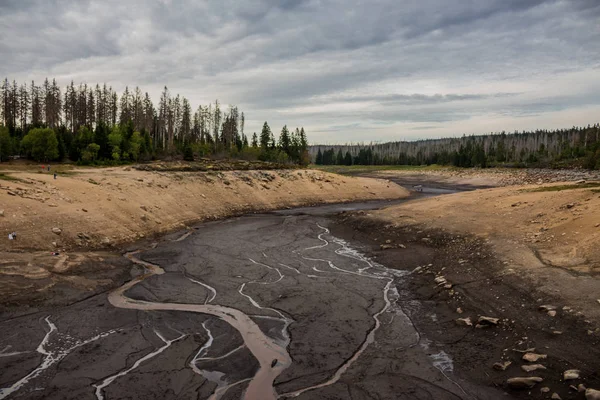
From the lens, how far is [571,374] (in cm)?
984

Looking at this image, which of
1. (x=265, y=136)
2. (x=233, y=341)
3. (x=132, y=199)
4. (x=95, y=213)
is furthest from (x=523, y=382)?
(x=265, y=136)

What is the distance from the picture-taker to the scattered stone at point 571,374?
32.0ft

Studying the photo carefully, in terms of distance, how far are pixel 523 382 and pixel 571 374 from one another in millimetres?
1225

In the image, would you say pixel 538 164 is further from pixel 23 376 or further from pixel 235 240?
pixel 23 376

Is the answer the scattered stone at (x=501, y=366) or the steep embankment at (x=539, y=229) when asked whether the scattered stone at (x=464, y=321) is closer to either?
the scattered stone at (x=501, y=366)

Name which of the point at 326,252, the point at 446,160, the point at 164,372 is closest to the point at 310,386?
the point at 164,372

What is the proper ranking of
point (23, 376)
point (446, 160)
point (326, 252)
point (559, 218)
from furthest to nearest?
point (446, 160) < point (326, 252) < point (559, 218) < point (23, 376)

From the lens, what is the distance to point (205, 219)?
4022cm

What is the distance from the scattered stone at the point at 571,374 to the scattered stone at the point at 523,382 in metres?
0.54

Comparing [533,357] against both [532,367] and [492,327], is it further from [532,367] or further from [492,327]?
[492,327]

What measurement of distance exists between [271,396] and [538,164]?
13817 cm

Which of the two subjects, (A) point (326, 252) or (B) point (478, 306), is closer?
(B) point (478, 306)

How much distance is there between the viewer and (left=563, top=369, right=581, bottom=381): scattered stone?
9.77 metres

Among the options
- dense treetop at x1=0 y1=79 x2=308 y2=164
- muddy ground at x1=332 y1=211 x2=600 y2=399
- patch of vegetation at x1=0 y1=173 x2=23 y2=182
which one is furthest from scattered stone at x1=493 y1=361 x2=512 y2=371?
dense treetop at x1=0 y1=79 x2=308 y2=164
